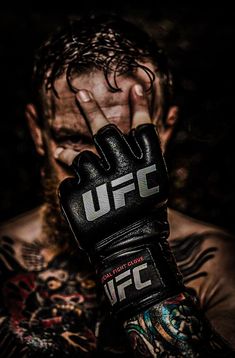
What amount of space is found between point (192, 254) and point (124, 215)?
1.41ft

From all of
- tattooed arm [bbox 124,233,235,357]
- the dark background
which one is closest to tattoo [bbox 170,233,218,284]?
tattooed arm [bbox 124,233,235,357]

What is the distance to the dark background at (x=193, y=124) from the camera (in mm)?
2145

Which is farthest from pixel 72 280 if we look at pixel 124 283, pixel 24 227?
pixel 124 283

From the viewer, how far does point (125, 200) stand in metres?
1.02

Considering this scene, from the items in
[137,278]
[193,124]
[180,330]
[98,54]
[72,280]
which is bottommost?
[180,330]

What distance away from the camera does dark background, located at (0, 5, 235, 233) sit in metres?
2.14

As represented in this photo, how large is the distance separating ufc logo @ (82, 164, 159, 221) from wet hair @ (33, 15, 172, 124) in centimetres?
33

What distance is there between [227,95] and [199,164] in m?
0.32

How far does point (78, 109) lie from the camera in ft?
4.14

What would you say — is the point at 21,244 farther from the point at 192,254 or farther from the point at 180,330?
the point at 180,330

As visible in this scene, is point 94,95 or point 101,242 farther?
point 94,95

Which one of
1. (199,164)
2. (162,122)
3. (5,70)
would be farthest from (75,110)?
(5,70)

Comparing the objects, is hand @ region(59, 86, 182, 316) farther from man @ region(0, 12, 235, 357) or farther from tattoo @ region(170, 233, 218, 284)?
tattoo @ region(170, 233, 218, 284)

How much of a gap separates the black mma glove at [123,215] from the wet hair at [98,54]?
0.28 meters
